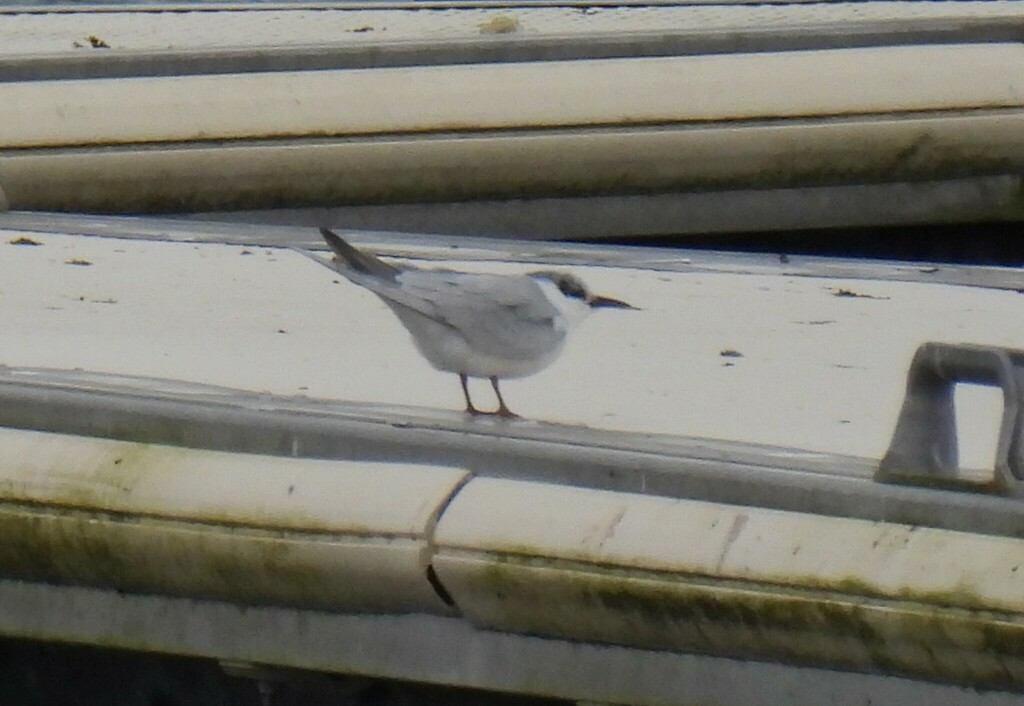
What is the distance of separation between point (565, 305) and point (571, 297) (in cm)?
3

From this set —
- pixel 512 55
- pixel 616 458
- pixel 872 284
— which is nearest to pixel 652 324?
pixel 872 284

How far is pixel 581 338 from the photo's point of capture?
3.04 metres

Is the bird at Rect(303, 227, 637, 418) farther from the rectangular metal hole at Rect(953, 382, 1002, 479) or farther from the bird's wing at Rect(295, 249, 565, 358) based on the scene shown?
the rectangular metal hole at Rect(953, 382, 1002, 479)

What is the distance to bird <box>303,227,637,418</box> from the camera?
2992mm

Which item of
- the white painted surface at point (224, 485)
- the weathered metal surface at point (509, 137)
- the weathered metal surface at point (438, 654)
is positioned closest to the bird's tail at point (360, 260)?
the white painted surface at point (224, 485)

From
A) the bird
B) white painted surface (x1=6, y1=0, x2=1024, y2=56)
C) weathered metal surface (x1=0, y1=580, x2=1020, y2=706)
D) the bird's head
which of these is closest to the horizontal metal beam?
weathered metal surface (x1=0, y1=580, x2=1020, y2=706)

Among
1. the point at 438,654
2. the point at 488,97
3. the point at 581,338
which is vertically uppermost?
the point at 488,97

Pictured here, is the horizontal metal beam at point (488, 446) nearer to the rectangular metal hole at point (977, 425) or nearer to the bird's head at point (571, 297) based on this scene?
the rectangular metal hole at point (977, 425)

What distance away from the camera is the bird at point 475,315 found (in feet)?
9.82

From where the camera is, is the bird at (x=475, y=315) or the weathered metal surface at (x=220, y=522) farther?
the bird at (x=475, y=315)

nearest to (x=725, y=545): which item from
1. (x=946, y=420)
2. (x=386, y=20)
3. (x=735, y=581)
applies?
(x=735, y=581)

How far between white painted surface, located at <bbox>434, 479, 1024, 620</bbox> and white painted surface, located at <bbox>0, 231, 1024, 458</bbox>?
27cm

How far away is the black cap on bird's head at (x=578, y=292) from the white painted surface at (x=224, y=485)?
0.76m

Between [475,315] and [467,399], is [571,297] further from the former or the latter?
[467,399]
